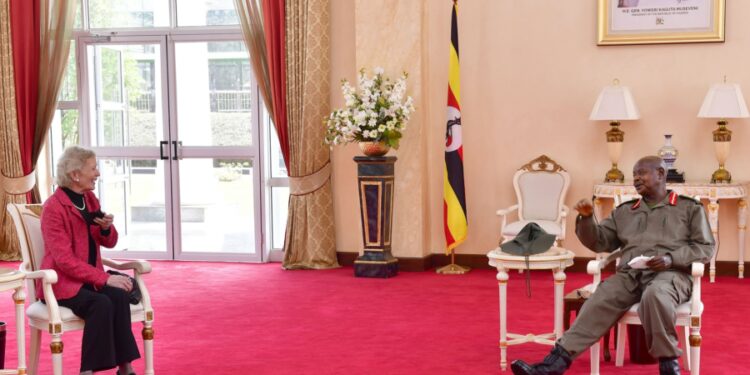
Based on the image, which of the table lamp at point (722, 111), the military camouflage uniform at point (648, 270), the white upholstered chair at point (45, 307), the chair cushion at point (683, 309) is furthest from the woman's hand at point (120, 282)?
the table lamp at point (722, 111)

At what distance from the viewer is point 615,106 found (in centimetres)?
838

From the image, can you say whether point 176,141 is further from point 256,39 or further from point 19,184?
point 19,184

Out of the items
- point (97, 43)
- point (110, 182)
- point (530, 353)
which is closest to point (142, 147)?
point (110, 182)

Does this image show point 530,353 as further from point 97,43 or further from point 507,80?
point 97,43

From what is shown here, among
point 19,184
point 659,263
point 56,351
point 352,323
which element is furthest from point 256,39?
point 659,263

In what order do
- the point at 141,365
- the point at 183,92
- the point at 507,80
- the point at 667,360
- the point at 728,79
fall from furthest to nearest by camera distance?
the point at 183,92, the point at 507,80, the point at 728,79, the point at 141,365, the point at 667,360

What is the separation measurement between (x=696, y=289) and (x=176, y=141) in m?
6.57

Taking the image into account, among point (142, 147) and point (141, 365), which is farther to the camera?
point (142, 147)

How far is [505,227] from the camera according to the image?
28.4ft

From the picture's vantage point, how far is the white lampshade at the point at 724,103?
8047 mm

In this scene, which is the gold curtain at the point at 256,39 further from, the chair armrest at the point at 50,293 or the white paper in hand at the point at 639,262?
the white paper in hand at the point at 639,262

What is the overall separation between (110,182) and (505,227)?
4.51 metres

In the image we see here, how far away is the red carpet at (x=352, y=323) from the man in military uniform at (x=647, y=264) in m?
0.46

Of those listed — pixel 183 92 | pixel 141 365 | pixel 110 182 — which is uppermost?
pixel 183 92
